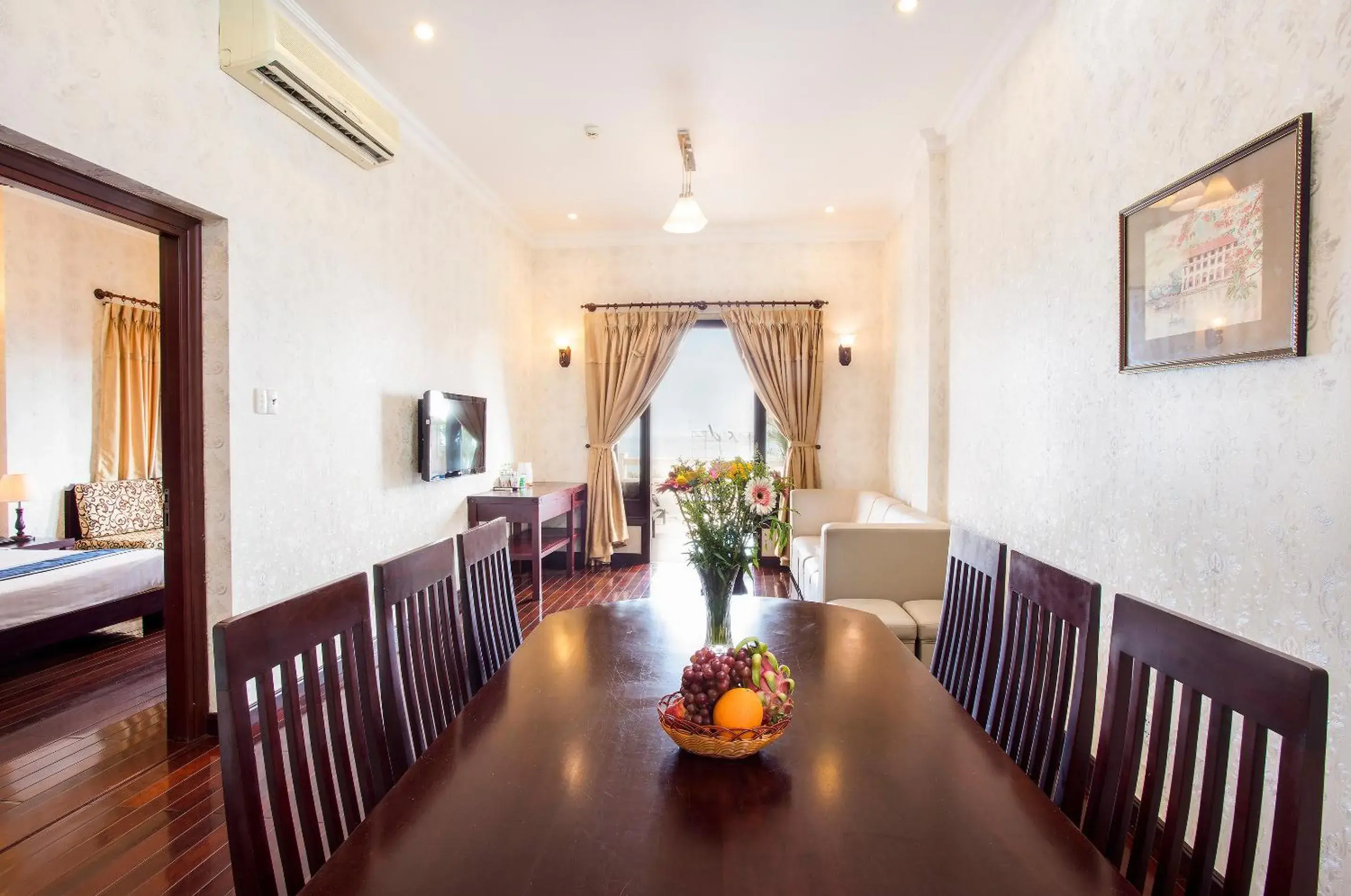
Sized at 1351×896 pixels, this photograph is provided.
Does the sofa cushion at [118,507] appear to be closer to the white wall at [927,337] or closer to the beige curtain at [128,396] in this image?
the beige curtain at [128,396]

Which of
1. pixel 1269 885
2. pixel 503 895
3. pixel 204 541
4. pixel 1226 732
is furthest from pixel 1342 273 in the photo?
pixel 204 541

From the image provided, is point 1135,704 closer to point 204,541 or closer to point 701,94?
point 204,541

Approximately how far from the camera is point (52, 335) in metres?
4.68

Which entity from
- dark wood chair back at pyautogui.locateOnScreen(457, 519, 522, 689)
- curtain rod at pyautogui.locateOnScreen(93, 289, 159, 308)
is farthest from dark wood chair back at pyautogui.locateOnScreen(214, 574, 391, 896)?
curtain rod at pyautogui.locateOnScreen(93, 289, 159, 308)

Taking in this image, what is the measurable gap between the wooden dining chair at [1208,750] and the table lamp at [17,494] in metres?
5.71

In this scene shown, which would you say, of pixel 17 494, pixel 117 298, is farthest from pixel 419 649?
pixel 117 298

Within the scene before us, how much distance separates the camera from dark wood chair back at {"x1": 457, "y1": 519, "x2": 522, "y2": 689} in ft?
5.63

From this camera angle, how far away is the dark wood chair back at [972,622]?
1.58 meters

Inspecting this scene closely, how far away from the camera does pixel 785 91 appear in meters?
3.48

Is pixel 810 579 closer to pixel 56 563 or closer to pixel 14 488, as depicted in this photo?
pixel 56 563

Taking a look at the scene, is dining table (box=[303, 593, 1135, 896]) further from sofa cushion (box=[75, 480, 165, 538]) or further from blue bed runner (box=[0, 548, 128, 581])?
sofa cushion (box=[75, 480, 165, 538])

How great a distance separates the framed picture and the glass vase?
1.31 meters

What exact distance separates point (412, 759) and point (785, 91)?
11.4 feet

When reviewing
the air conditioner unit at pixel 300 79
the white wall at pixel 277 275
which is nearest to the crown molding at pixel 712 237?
the white wall at pixel 277 275
